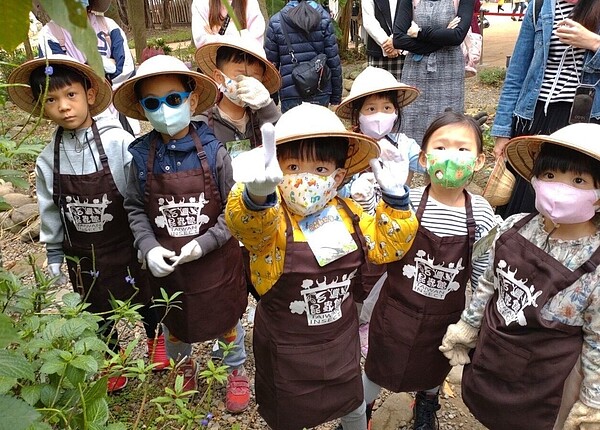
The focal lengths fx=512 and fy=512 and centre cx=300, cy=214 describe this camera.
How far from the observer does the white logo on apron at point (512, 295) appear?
5.48ft

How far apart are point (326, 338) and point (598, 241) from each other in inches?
37.4

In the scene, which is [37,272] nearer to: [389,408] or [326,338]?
[326,338]

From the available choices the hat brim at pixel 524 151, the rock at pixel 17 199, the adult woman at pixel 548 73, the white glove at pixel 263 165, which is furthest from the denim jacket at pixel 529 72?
the rock at pixel 17 199

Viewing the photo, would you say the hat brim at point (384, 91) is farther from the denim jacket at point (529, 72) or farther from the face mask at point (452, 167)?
the face mask at point (452, 167)

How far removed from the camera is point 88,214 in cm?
228

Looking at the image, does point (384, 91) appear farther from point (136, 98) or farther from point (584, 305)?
point (584, 305)

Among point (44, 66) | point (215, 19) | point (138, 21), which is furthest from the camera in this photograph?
point (138, 21)

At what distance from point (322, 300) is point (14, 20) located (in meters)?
1.38

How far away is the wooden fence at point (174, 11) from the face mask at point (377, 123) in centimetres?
2094

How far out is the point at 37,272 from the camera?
1781mm

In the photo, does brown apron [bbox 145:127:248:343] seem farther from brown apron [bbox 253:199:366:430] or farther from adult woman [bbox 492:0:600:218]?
adult woman [bbox 492:0:600:218]

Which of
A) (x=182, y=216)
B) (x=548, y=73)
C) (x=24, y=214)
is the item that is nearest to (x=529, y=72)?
(x=548, y=73)

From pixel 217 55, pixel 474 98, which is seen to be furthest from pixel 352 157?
pixel 474 98

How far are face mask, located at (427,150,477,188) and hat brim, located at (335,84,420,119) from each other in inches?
25.2
